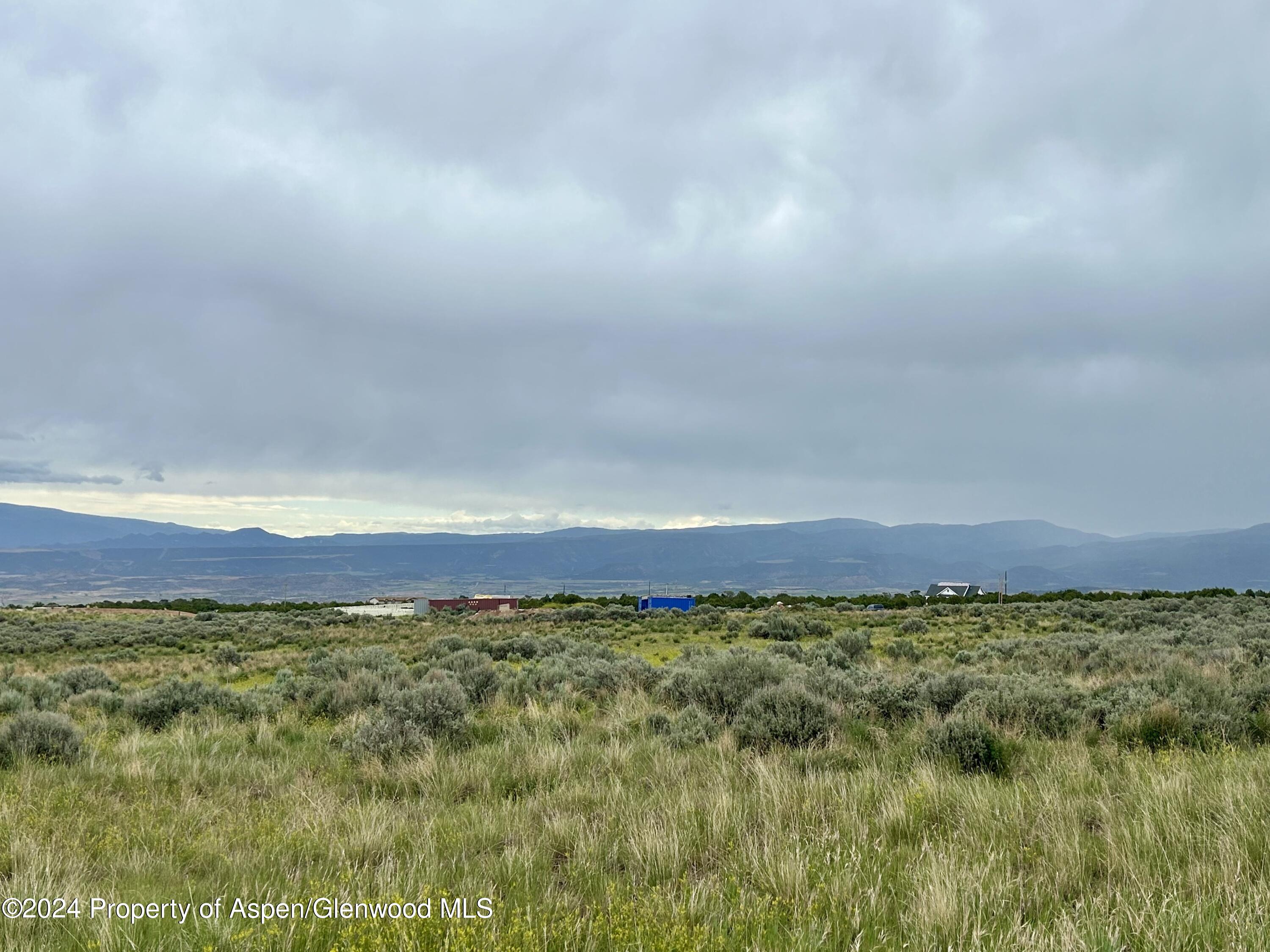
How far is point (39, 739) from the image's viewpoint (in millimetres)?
8555

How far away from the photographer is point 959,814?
5406mm

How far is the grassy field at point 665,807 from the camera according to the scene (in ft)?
12.1

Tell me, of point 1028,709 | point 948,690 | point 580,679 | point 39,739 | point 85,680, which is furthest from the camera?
point 85,680

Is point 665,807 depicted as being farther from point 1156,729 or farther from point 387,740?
point 1156,729

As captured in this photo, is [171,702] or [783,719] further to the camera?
[171,702]

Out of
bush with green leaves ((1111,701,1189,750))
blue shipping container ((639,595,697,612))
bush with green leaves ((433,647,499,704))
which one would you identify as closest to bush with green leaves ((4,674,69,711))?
bush with green leaves ((433,647,499,704))

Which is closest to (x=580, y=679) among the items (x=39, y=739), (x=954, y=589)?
(x=39, y=739)

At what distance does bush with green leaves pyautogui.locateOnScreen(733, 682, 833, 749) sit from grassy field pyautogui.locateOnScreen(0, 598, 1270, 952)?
0.16ft

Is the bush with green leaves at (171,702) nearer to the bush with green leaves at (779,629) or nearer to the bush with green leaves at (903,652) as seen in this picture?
the bush with green leaves at (903,652)

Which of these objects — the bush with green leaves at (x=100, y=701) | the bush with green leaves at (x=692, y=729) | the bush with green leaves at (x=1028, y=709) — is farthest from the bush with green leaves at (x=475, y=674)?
the bush with green leaves at (x=1028, y=709)

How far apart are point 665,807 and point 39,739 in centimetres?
838

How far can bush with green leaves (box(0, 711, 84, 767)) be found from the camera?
832cm

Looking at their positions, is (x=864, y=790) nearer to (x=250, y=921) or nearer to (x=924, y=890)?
(x=924, y=890)

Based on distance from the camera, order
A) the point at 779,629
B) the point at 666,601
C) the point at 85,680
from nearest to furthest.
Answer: the point at 85,680, the point at 779,629, the point at 666,601
